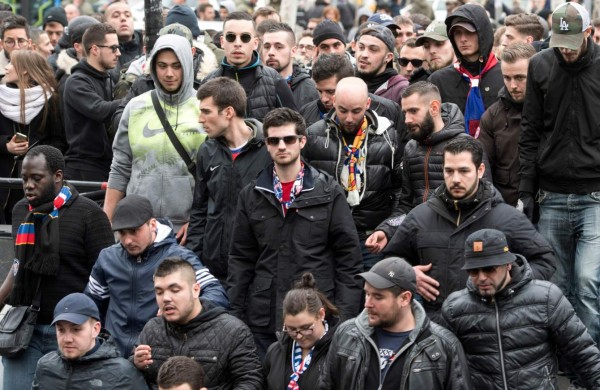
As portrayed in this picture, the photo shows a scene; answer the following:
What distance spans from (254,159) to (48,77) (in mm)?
3264

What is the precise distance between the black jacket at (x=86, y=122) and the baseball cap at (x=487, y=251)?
4.61 m

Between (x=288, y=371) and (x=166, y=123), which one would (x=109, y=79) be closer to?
(x=166, y=123)

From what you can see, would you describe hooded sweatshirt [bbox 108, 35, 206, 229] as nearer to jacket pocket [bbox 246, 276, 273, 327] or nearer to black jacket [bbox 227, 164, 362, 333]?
black jacket [bbox 227, 164, 362, 333]

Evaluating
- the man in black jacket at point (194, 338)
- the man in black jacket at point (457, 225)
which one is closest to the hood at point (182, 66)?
the man in black jacket at point (194, 338)

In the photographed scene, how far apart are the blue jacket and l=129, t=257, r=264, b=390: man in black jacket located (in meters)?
0.37

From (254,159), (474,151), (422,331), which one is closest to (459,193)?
(474,151)

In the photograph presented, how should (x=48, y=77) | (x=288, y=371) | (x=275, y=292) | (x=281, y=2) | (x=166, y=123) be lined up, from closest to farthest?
1. (x=288, y=371)
2. (x=275, y=292)
3. (x=166, y=123)
4. (x=48, y=77)
5. (x=281, y=2)

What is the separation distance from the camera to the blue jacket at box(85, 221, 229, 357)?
9.13 m

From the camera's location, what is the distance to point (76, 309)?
341 inches

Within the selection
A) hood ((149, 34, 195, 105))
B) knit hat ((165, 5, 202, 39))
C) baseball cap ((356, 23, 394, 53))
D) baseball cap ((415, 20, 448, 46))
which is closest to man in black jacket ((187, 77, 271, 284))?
hood ((149, 34, 195, 105))

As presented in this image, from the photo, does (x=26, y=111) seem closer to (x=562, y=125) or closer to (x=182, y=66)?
(x=182, y=66)

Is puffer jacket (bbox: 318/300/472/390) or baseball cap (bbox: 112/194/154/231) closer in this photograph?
puffer jacket (bbox: 318/300/472/390)

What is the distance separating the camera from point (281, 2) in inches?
781

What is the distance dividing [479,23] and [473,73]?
16.0 inches
